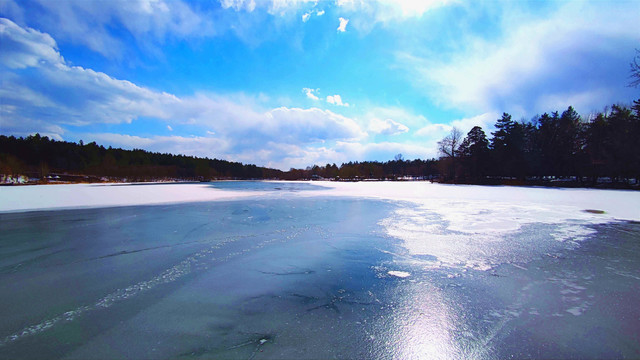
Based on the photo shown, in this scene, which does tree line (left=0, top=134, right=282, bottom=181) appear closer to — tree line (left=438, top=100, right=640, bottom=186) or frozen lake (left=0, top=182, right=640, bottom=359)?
frozen lake (left=0, top=182, right=640, bottom=359)

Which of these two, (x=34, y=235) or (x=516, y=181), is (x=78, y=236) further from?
(x=516, y=181)

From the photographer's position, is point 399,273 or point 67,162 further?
point 67,162

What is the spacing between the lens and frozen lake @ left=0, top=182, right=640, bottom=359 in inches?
86.0

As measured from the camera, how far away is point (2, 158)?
44.8 m

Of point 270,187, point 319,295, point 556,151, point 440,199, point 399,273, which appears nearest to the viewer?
point 319,295

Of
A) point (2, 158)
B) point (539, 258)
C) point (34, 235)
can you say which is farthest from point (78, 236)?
point (2, 158)

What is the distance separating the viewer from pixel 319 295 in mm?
3189

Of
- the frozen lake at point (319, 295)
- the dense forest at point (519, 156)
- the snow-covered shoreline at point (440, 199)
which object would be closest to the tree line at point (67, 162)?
the dense forest at point (519, 156)

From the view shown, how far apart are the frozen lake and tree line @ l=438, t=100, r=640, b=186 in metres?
30.0

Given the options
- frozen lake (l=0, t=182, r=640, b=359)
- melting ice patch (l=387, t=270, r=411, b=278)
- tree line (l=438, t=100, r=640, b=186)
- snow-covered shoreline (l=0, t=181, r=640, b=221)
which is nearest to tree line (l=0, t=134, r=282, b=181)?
snow-covered shoreline (l=0, t=181, r=640, b=221)

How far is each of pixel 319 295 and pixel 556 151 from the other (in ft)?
137

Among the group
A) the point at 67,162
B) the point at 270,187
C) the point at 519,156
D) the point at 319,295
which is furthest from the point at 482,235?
the point at 67,162

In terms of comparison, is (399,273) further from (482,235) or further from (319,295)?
(482,235)

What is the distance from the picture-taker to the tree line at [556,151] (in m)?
25.7
